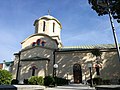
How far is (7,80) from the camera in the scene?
50.4 ft

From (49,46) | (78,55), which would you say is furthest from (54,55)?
(78,55)

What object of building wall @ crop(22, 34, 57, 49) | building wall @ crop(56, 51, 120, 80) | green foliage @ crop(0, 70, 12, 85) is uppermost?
building wall @ crop(22, 34, 57, 49)

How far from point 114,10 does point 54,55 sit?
1563cm

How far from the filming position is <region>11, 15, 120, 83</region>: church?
27.3 m

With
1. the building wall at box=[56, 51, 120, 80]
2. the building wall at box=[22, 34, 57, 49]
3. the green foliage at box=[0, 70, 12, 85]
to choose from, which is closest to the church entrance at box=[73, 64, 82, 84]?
the building wall at box=[56, 51, 120, 80]

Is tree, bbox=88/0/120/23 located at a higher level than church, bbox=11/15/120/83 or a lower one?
higher

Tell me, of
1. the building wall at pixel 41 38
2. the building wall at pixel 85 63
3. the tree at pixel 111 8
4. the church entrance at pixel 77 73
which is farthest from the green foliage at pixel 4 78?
the building wall at pixel 41 38

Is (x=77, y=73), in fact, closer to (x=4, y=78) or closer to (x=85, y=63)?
(x=85, y=63)

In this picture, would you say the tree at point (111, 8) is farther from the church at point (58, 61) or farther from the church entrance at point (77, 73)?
the church entrance at point (77, 73)

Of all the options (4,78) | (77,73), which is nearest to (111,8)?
(4,78)

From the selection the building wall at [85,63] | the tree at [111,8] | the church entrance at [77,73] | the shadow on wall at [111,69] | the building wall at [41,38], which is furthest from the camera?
the building wall at [41,38]

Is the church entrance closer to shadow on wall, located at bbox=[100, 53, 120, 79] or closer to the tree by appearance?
shadow on wall, located at bbox=[100, 53, 120, 79]

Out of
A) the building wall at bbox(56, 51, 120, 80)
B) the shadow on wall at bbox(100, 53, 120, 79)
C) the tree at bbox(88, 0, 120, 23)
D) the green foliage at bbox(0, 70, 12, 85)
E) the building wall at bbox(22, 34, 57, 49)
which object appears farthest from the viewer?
the building wall at bbox(22, 34, 57, 49)

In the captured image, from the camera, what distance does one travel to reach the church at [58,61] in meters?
27.3
